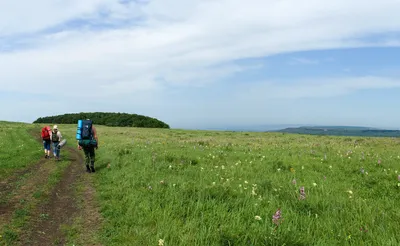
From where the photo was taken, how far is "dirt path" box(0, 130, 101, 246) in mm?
6852

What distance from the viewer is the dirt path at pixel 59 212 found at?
22.5 ft

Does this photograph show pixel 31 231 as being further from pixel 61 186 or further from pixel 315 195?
pixel 315 195

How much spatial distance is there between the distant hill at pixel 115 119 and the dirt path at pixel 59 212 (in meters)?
102

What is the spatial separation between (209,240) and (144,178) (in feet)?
19.2

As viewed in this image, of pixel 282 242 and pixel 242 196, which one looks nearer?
pixel 282 242

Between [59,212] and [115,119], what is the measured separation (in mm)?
118857

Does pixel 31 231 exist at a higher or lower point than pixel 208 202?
lower

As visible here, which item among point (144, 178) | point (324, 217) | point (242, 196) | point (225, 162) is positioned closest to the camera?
point (324, 217)

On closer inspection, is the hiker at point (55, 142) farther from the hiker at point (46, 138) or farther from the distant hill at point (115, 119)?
the distant hill at point (115, 119)

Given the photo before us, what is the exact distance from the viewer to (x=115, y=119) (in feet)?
405

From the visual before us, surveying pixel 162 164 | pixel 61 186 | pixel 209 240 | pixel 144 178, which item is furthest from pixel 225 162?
A: pixel 209 240

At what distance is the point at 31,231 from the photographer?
23.6 feet

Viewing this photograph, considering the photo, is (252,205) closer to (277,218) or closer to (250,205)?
(250,205)

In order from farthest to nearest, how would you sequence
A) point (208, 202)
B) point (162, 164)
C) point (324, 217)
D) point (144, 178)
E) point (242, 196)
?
point (162, 164), point (144, 178), point (242, 196), point (208, 202), point (324, 217)
